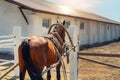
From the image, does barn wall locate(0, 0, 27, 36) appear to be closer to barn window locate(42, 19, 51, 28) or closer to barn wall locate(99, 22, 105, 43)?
barn window locate(42, 19, 51, 28)

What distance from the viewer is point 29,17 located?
62.3 ft

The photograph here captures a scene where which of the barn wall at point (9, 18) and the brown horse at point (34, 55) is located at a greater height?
the barn wall at point (9, 18)

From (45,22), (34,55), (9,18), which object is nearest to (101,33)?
(45,22)

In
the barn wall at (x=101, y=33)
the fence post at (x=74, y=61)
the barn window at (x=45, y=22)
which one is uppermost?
the barn window at (x=45, y=22)

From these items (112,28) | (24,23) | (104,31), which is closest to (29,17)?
(24,23)

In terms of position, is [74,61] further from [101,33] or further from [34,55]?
[101,33]

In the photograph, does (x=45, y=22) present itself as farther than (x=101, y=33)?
No

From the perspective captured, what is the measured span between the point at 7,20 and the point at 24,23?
1253mm

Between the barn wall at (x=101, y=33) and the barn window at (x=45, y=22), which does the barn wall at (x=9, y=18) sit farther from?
the barn wall at (x=101, y=33)

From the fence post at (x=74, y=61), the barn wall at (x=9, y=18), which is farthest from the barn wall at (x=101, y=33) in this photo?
the fence post at (x=74, y=61)

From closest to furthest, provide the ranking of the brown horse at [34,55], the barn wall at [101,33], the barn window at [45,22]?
the brown horse at [34,55] → the barn window at [45,22] → the barn wall at [101,33]

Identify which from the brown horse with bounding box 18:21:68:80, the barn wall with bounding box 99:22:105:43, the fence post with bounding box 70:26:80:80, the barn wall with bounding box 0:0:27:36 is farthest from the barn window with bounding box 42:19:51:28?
the barn wall with bounding box 99:22:105:43

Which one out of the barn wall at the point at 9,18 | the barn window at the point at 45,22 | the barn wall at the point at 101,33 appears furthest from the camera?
the barn wall at the point at 101,33

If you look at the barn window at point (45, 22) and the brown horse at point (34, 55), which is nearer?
the brown horse at point (34, 55)
